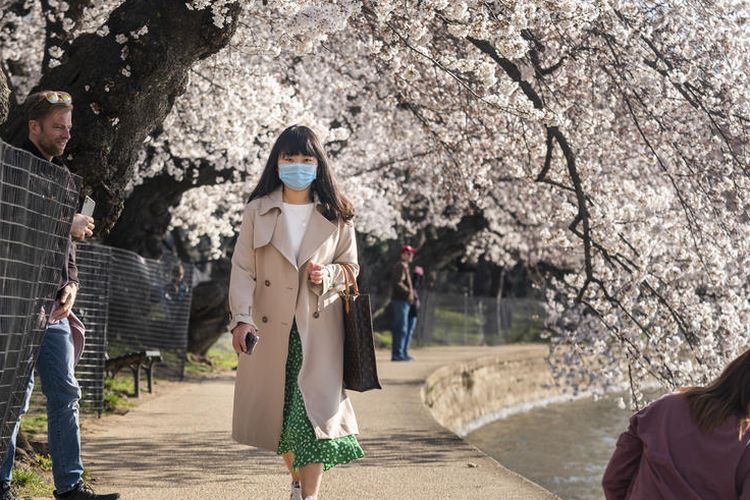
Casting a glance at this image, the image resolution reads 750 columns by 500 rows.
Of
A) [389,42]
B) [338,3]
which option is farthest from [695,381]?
[338,3]

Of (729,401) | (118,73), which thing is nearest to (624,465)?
(729,401)

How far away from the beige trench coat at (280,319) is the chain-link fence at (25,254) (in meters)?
1.09

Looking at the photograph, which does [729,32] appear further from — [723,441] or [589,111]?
[723,441]

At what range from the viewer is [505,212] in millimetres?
26828

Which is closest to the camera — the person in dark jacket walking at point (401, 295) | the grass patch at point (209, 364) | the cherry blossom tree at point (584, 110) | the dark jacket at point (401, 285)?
the cherry blossom tree at point (584, 110)

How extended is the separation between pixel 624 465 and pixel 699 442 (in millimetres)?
320

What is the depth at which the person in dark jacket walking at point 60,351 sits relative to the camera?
18.1 ft

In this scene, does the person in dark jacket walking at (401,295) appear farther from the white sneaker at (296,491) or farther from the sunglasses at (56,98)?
the sunglasses at (56,98)

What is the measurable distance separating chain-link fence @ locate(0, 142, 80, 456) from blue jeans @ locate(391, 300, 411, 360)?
15032 millimetres

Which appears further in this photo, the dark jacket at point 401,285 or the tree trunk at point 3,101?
the dark jacket at point 401,285

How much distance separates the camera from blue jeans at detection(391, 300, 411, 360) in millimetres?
19984

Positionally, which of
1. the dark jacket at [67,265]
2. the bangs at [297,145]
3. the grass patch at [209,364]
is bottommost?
the grass patch at [209,364]

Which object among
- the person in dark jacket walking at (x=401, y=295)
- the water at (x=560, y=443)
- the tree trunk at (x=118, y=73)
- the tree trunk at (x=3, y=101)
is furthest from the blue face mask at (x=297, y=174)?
the person in dark jacket walking at (x=401, y=295)

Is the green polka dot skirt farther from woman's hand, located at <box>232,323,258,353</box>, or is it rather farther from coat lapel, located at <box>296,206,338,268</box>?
coat lapel, located at <box>296,206,338,268</box>
